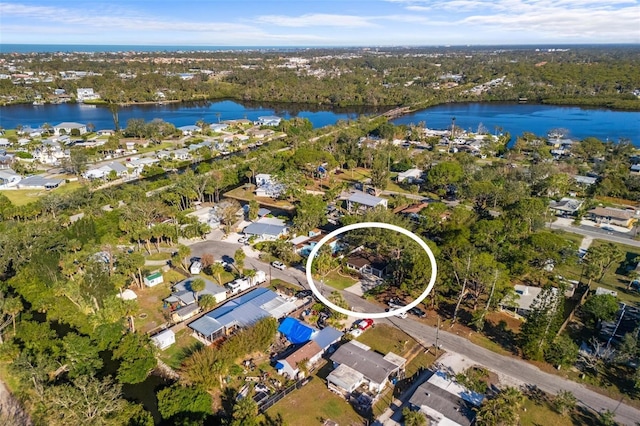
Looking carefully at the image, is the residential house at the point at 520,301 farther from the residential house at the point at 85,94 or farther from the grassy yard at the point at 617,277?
the residential house at the point at 85,94

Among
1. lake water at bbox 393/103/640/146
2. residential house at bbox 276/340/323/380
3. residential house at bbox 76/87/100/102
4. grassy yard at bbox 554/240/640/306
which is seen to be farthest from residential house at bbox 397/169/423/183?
residential house at bbox 76/87/100/102

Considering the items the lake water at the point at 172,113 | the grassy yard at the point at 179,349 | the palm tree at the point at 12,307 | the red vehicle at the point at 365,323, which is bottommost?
the lake water at the point at 172,113

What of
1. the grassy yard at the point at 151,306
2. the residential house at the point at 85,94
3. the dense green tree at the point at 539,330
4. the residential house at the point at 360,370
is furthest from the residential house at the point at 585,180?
the residential house at the point at 85,94

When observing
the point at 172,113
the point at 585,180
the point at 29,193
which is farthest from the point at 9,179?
the point at 585,180

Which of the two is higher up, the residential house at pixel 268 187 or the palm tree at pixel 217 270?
the palm tree at pixel 217 270

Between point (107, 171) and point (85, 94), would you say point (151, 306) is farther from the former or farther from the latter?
point (85, 94)

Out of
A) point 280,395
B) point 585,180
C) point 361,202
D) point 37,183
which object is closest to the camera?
point 280,395

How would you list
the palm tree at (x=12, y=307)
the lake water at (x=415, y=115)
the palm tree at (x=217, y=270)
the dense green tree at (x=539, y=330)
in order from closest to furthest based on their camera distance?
the dense green tree at (x=539, y=330) < the palm tree at (x=12, y=307) < the palm tree at (x=217, y=270) < the lake water at (x=415, y=115)
